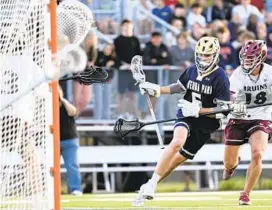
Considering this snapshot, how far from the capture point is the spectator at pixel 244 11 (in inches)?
701

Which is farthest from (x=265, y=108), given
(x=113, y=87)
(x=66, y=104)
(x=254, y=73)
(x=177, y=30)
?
(x=177, y=30)

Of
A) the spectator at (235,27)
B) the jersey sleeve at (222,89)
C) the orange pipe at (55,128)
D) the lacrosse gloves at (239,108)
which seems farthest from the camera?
the spectator at (235,27)

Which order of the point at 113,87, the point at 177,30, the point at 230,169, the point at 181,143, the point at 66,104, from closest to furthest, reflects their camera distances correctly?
the point at 181,143 < the point at 230,169 < the point at 66,104 < the point at 113,87 < the point at 177,30

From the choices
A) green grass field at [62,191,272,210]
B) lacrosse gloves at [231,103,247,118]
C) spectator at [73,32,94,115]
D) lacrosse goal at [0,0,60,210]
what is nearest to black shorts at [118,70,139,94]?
spectator at [73,32,94,115]

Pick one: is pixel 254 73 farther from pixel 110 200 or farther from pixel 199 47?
pixel 110 200

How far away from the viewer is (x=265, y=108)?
11781 mm

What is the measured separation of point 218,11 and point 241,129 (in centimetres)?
626

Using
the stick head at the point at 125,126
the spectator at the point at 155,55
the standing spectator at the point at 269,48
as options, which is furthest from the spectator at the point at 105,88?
the stick head at the point at 125,126

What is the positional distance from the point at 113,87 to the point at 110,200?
360 cm

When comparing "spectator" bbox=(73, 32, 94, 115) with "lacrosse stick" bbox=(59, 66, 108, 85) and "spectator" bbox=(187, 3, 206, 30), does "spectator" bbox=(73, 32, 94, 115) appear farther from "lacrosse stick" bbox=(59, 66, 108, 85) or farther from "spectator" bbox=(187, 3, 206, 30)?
"lacrosse stick" bbox=(59, 66, 108, 85)

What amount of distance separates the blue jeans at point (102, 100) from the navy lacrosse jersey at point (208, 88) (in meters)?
4.53

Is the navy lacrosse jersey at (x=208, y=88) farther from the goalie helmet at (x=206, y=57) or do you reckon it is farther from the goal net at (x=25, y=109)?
the goal net at (x=25, y=109)

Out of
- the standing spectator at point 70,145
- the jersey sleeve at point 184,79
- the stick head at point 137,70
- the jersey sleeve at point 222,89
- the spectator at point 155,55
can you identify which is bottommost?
the standing spectator at point 70,145

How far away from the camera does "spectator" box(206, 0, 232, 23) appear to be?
17734 mm
